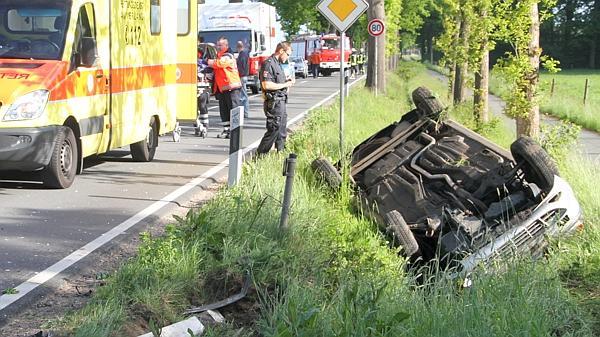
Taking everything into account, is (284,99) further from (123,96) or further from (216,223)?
(216,223)

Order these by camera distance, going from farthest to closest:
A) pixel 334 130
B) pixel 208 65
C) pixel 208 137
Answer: pixel 208 65 → pixel 208 137 → pixel 334 130

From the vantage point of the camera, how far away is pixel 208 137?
18.0 metres

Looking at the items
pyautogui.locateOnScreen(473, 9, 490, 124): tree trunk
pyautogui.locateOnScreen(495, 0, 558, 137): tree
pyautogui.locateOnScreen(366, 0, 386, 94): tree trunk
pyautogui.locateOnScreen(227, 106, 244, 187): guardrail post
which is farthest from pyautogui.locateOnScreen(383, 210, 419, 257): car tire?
pyautogui.locateOnScreen(366, 0, 386, 94): tree trunk

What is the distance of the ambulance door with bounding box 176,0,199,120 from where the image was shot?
15.6 metres

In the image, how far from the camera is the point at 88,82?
457 inches

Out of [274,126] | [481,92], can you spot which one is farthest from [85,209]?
[481,92]

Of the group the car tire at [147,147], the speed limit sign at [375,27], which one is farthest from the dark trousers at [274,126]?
the speed limit sign at [375,27]

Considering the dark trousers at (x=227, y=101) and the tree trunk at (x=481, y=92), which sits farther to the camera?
the tree trunk at (x=481, y=92)

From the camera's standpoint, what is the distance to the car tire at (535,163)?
834 cm

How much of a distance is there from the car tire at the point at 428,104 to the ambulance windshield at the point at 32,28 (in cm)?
432

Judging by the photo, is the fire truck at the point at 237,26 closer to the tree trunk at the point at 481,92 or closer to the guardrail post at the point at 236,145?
the tree trunk at the point at 481,92

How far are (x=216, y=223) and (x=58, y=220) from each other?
8.59 ft

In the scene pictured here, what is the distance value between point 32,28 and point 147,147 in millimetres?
3083

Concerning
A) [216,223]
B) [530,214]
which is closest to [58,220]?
[216,223]
